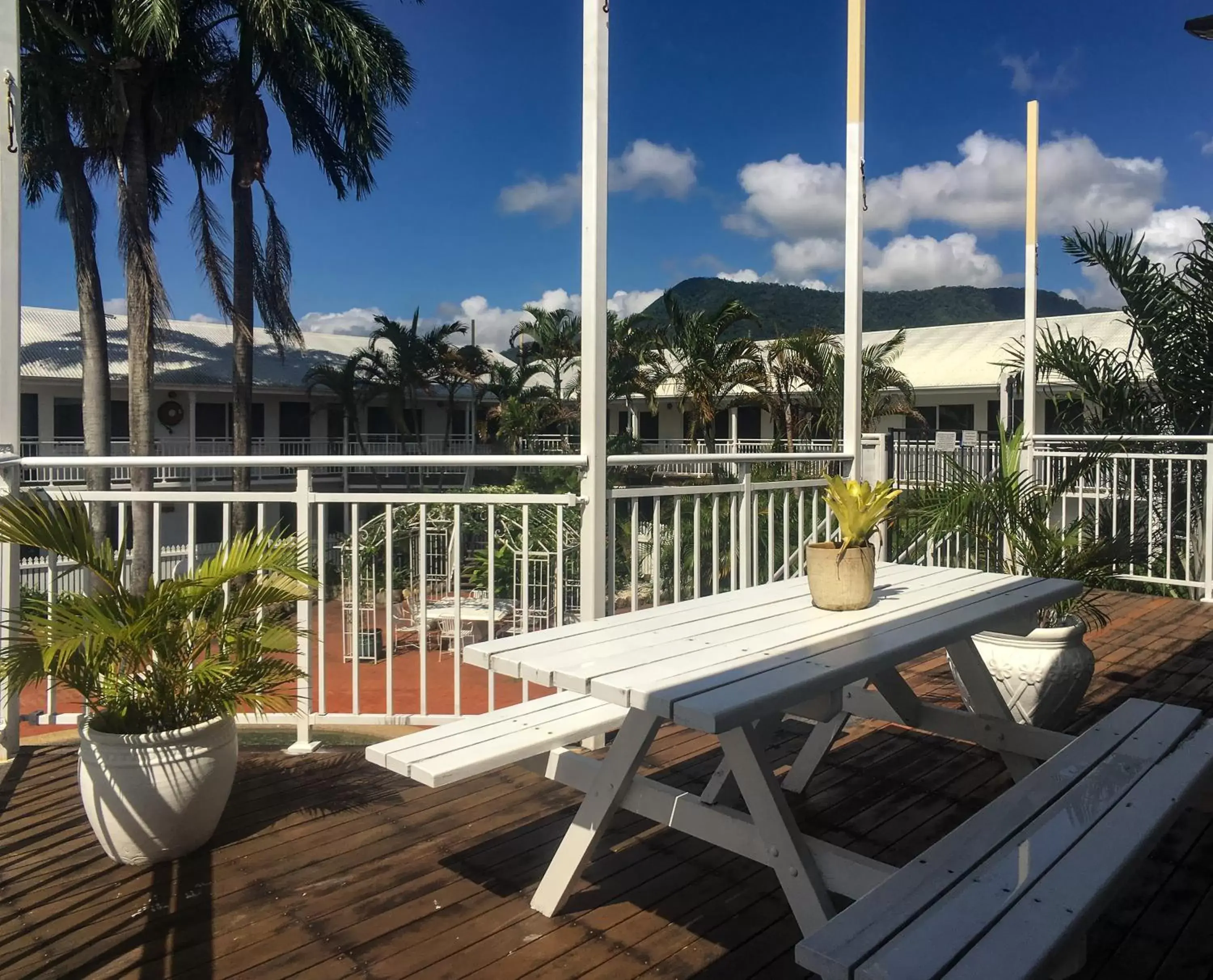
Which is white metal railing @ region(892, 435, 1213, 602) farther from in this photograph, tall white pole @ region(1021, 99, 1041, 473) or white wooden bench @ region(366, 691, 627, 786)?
white wooden bench @ region(366, 691, 627, 786)

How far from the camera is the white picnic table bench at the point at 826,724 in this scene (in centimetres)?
138

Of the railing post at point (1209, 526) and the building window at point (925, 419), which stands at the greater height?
the building window at point (925, 419)

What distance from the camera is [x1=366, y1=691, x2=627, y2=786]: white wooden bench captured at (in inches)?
81.6

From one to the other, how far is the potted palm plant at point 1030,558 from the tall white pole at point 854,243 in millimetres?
444

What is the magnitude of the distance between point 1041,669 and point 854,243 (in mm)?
1963

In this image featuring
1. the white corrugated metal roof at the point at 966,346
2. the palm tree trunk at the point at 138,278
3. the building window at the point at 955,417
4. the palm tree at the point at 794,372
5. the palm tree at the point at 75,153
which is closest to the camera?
the palm tree at the point at 75,153

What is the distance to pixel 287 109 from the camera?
18188 mm

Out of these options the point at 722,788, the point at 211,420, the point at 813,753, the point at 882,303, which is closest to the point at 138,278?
the point at 211,420

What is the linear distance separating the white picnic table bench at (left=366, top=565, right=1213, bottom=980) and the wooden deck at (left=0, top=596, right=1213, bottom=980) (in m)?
0.20

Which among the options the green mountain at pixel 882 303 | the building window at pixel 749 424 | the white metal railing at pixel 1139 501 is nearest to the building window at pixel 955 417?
the building window at pixel 749 424

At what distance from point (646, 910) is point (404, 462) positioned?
156 cm

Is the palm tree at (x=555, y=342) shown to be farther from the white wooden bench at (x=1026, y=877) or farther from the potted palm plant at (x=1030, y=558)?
the white wooden bench at (x=1026, y=877)

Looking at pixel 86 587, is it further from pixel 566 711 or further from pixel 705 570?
pixel 705 570

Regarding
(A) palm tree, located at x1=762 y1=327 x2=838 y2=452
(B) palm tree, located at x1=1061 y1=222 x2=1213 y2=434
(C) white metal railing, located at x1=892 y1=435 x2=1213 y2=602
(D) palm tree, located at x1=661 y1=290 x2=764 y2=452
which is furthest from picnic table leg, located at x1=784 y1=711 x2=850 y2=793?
(D) palm tree, located at x1=661 y1=290 x2=764 y2=452
